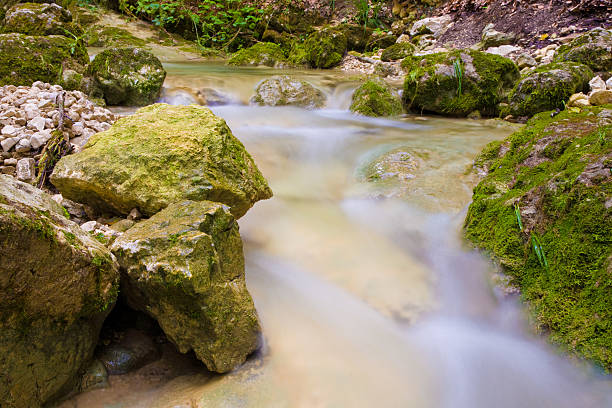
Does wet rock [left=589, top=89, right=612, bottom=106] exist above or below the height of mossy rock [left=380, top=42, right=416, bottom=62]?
below

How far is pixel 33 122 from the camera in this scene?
11.1 ft

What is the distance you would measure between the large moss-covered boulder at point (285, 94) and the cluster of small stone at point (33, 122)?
3.64 m

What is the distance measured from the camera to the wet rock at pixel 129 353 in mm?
1927

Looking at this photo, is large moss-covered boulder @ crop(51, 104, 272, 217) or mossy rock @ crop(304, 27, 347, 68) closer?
large moss-covered boulder @ crop(51, 104, 272, 217)

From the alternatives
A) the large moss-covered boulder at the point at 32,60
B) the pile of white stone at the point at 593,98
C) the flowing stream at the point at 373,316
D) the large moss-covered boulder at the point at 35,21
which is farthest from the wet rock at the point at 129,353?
the large moss-covered boulder at the point at 35,21

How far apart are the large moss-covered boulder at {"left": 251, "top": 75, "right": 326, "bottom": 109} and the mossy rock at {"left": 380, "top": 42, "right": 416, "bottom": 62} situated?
513 centimetres

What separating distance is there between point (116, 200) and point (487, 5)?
1309 cm

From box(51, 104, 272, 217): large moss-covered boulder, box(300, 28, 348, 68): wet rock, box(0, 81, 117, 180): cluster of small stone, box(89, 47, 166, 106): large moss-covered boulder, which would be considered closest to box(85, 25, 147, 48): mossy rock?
box(300, 28, 348, 68): wet rock

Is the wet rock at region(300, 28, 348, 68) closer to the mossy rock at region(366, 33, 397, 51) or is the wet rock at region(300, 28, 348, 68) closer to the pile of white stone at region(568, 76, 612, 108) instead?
the mossy rock at region(366, 33, 397, 51)

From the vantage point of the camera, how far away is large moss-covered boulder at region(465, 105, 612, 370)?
1.91m

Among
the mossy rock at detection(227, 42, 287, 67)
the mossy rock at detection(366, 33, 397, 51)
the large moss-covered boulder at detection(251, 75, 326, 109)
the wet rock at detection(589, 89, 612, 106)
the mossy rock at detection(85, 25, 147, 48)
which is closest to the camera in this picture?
the wet rock at detection(589, 89, 612, 106)

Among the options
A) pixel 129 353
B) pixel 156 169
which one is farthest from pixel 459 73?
pixel 129 353

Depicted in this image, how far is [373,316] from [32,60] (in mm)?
5602

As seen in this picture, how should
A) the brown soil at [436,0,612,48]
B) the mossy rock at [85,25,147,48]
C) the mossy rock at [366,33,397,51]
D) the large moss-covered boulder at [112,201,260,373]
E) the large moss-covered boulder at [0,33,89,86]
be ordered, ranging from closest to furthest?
1. the large moss-covered boulder at [112,201,260,373]
2. the large moss-covered boulder at [0,33,89,86]
3. the brown soil at [436,0,612,48]
4. the mossy rock at [85,25,147,48]
5. the mossy rock at [366,33,397,51]
